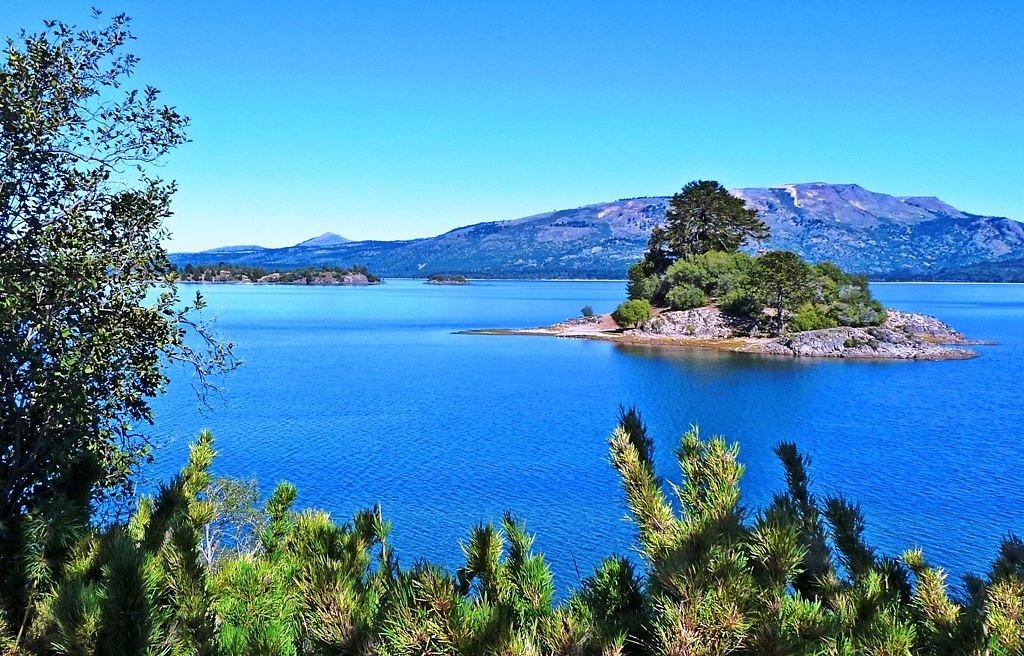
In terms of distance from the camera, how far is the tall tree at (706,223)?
97.8 meters

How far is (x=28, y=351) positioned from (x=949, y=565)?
2419cm

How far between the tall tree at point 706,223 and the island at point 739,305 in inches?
4.8

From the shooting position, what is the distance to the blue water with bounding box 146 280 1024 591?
28047mm

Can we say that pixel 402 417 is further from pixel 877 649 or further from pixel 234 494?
pixel 877 649

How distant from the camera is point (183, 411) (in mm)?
44562

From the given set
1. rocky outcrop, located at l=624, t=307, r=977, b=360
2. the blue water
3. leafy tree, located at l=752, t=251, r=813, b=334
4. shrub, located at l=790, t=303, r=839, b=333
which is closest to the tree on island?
rocky outcrop, located at l=624, t=307, r=977, b=360

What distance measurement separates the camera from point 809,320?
80.9m

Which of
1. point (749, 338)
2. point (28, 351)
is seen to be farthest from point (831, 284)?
point (28, 351)

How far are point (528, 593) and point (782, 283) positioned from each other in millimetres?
78836

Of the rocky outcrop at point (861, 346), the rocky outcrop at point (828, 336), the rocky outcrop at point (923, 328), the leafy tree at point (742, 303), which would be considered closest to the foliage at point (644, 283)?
the rocky outcrop at point (828, 336)

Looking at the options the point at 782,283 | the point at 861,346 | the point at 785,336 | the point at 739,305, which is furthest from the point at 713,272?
the point at 861,346

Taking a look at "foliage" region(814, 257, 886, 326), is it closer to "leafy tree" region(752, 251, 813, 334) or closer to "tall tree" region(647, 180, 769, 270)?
"leafy tree" region(752, 251, 813, 334)

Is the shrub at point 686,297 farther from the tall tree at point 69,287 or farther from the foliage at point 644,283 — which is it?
the tall tree at point 69,287

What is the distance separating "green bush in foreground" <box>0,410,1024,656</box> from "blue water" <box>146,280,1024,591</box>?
5376 mm
